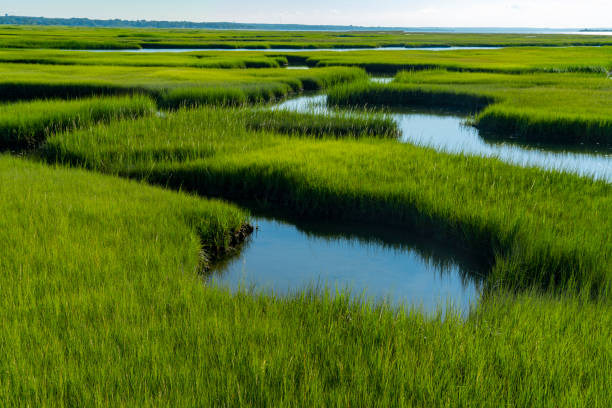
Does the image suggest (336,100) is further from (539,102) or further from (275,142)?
(275,142)

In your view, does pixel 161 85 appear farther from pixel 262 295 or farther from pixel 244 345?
pixel 244 345

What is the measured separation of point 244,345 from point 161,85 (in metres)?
16.1

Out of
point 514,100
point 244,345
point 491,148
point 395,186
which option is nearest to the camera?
point 244,345

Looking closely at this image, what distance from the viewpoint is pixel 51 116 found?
12.0 meters

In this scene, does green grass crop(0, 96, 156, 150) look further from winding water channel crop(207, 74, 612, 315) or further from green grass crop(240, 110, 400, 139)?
winding water channel crop(207, 74, 612, 315)

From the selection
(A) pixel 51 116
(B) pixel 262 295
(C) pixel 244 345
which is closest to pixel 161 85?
(A) pixel 51 116

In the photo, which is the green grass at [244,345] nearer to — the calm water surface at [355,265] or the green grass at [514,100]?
the calm water surface at [355,265]

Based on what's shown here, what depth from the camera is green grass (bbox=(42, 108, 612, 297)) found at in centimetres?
527

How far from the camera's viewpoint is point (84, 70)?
877 inches

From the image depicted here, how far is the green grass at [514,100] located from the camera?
517 inches

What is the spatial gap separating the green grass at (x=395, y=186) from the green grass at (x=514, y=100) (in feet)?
17.0

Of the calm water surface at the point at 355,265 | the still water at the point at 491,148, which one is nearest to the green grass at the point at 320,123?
the still water at the point at 491,148

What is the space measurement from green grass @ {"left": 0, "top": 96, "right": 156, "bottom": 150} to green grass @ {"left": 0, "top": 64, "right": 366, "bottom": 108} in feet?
7.64

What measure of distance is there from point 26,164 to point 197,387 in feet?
24.6
